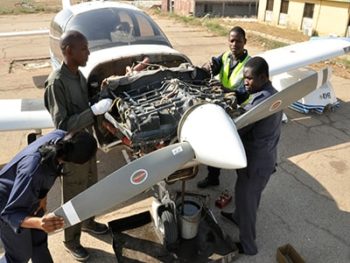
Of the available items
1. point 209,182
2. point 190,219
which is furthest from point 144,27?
point 190,219

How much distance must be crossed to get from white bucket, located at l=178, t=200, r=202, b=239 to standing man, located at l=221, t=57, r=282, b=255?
1.54 ft

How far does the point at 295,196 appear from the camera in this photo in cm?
498

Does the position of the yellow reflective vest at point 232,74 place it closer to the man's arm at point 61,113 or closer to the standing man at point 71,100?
the standing man at point 71,100

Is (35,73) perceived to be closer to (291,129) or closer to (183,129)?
(291,129)

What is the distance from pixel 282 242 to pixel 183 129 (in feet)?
6.60

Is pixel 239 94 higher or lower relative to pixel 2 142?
higher

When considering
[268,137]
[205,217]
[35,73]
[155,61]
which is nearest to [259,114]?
[268,137]

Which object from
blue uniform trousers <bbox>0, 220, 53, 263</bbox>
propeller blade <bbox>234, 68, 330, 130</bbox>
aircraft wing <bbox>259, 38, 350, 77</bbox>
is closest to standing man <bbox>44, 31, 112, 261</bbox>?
blue uniform trousers <bbox>0, 220, 53, 263</bbox>

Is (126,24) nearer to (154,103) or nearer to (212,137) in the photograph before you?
(154,103)

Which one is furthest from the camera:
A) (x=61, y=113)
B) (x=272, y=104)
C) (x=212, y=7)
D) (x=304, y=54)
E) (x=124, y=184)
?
(x=212, y=7)

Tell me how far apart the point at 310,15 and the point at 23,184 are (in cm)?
2102

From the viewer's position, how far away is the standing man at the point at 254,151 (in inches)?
136

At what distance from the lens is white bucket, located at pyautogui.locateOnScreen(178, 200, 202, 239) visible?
3.82 metres

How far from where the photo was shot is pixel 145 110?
342cm
